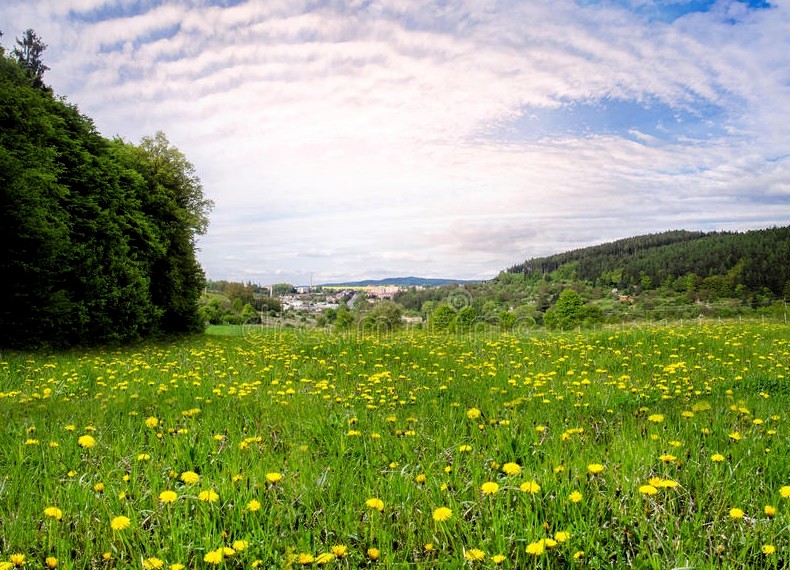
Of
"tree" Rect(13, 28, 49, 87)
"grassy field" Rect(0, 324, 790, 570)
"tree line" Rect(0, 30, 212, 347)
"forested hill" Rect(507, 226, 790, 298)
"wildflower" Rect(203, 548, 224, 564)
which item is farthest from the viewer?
"forested hill" Rect(507, 226, 790, 298)

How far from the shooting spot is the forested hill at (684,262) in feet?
243

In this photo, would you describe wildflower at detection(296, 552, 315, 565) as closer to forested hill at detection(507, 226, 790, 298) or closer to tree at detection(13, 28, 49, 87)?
tree at detection(13, 28, 49, 87)

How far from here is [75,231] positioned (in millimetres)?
15500

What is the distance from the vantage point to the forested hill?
Result: 2911 inches

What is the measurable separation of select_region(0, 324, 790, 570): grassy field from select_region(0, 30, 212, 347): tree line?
843 cm

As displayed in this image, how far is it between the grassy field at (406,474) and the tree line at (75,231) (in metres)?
8.43

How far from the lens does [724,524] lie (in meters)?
2.53

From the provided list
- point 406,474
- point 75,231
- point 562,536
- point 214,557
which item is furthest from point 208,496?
point 75,231

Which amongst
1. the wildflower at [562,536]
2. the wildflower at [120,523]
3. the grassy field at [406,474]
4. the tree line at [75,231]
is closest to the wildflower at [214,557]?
the grassy field at [406,474]

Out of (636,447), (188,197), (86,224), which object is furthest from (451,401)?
(188,197)

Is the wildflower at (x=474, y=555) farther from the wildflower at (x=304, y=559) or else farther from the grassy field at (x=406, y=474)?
the wildflower at (x=304, y=559)

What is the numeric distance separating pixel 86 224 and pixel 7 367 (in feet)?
24.2

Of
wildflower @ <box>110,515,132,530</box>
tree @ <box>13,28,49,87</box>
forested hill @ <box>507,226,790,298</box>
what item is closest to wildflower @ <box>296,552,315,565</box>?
wildflower @ <box>110,515,132,530</box>

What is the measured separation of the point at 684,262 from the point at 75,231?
97.3 m
